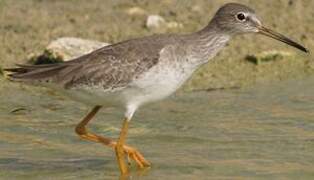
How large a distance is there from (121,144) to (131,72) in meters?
0.79

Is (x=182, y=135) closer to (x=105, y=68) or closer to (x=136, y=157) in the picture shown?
(x=136, y=157)

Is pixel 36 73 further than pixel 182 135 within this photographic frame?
No

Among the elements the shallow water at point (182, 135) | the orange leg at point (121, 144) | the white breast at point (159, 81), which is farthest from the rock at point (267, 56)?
the white breast at point (159, 81)

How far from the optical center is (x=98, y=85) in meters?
9.49

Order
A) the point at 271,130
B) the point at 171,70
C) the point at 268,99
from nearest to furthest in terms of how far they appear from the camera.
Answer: the point at 171,70 → the point at 271,130 → the point at 268,99

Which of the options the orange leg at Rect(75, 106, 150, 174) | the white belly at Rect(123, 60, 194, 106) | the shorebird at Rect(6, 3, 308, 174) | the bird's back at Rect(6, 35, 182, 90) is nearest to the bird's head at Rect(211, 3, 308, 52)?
the shorebird at Rect(6, 3, 308, 174)

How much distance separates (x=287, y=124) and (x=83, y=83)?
8.62 ft

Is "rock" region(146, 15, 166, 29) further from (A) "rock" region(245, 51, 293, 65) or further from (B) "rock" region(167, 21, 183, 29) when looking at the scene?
(A) "rock" region(245, 51, 293, 65)

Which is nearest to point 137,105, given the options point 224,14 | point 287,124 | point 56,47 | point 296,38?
point 224,14

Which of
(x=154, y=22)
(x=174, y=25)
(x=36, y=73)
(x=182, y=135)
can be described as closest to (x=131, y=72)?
(x=36, y=73)

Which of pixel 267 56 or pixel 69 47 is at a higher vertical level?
pixel 69 47

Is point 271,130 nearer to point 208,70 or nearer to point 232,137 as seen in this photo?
point 232,137

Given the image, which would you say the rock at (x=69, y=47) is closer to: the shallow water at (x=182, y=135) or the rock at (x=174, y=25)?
the shallow water at (x=182, y=135)

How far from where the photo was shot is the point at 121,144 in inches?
385
